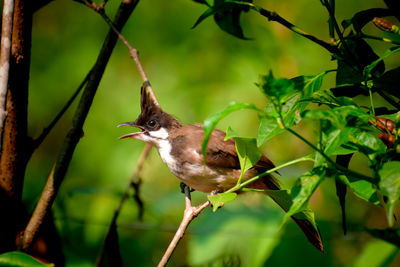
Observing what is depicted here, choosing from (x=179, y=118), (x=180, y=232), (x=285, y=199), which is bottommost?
(x=179, y=118)

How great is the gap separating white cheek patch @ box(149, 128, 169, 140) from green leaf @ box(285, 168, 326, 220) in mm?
2046

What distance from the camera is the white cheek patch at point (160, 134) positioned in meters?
3.08

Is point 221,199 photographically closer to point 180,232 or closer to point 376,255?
point 180,232

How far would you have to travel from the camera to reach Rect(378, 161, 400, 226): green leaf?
3.29 feet

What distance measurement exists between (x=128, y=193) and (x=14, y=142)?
3.33 ft

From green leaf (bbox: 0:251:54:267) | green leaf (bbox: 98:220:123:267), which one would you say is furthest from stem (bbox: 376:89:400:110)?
green leaf (bbox: 98:220:123:267)

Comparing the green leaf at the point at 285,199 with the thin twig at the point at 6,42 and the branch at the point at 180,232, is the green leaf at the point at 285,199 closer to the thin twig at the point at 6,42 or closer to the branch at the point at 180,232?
the branch at the point at 180,232

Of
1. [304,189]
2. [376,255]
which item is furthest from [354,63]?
[376,255]

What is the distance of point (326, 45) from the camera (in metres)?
1.49

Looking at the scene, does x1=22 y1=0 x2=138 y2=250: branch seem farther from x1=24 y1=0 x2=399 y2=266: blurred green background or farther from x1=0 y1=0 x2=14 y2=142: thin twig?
x1=24 y1=0 x2=399 y2=266: blurred green background

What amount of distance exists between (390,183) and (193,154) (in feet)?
6.26

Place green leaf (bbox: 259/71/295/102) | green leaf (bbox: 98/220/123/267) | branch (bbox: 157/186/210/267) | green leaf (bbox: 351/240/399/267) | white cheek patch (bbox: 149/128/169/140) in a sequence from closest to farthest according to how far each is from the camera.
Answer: green leaf (bbox: 259/71/295/102) → branch (bbox: 157/186/210/267) → green leaf (bbox: 98/220/123/267) → green leaf (bbox: 351/240/399/267) → white cheek patch (bbox: 149/128/169/140)

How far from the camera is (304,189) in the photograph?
1078mm

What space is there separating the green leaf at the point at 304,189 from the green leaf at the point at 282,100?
0.45 ft
